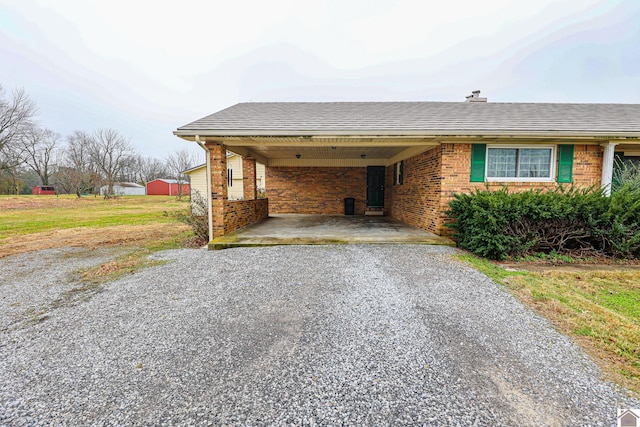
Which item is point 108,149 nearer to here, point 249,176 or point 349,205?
point 249,176

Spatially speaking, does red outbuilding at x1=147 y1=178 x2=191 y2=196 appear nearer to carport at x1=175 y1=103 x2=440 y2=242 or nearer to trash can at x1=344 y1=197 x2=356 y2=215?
carport at x1=175 y1=103 x2=440 y2=242

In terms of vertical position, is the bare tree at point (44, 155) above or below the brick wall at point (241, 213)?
above

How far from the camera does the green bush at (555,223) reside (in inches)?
208

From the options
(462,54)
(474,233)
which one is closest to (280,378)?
(474,233)

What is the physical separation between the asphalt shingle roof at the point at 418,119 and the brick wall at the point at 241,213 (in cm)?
204

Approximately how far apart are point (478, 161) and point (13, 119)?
123ft

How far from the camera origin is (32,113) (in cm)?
2633

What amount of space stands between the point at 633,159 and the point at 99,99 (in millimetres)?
45809

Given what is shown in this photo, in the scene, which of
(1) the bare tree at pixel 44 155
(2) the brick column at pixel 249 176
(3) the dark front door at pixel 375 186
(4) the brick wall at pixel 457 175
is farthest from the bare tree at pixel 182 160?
(4) the brick wall at pixel 457 175

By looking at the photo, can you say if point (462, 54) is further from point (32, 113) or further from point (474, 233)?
point (32, 113)

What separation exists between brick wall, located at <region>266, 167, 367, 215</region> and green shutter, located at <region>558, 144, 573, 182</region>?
23.4 ft

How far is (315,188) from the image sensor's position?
12.8m

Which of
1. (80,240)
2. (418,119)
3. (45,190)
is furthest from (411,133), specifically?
(45,190)

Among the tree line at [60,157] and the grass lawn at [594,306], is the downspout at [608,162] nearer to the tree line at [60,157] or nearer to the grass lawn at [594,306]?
the grass lawn at [594,306]
